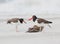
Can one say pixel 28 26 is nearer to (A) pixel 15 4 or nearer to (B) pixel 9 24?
(B) pixel 9 24

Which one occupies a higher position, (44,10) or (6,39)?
(44,10)

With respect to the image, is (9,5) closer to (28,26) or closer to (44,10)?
(44,10)

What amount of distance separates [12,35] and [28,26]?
0.70 feet

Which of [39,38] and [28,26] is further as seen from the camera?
[28,26]

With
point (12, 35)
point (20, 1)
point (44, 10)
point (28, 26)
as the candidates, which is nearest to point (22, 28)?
point (28, 26)

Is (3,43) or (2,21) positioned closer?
(3,43)

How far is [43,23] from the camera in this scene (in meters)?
1.89

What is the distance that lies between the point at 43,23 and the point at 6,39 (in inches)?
14.2

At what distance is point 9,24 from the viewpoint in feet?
6.40

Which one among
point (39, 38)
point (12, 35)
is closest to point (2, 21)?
point (12, 35)

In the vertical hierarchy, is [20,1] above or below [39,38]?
above

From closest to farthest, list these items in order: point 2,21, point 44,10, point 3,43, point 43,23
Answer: point 3,43 < point 43,23 < point 2,21 < point 44,10

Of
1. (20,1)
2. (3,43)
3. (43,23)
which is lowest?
(3,43)

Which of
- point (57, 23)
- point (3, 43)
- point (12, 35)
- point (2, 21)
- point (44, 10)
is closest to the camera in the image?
point (3, 43)
